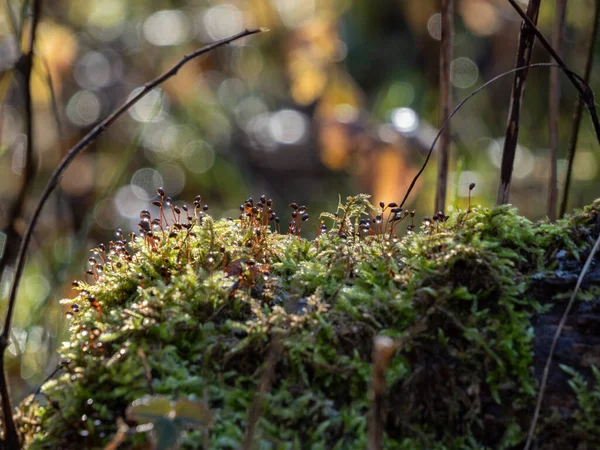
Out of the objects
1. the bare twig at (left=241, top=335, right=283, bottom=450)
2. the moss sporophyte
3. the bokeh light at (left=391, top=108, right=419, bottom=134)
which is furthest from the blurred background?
the bare twig at (left=241, top=335, right=283, bottom=450)

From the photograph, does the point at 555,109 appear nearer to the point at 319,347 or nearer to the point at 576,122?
the point at 576,122

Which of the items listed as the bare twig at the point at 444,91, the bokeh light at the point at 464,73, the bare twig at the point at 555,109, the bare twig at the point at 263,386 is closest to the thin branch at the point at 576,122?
the bare twig at the point at 555,109

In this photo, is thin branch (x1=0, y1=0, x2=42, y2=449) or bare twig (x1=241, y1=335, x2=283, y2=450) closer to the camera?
bare twig (x1=241, y1=335, x2=283, y2=450)

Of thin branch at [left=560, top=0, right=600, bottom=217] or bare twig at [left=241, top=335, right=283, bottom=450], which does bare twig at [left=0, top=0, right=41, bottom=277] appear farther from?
thin branch at [left=560, top=0, right=600, bottom=217]

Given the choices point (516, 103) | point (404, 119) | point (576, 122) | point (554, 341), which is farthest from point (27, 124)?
point (404, 119)

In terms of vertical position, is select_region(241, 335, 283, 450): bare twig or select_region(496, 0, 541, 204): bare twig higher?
select_region(496, 0, 541, 204): bare twig
